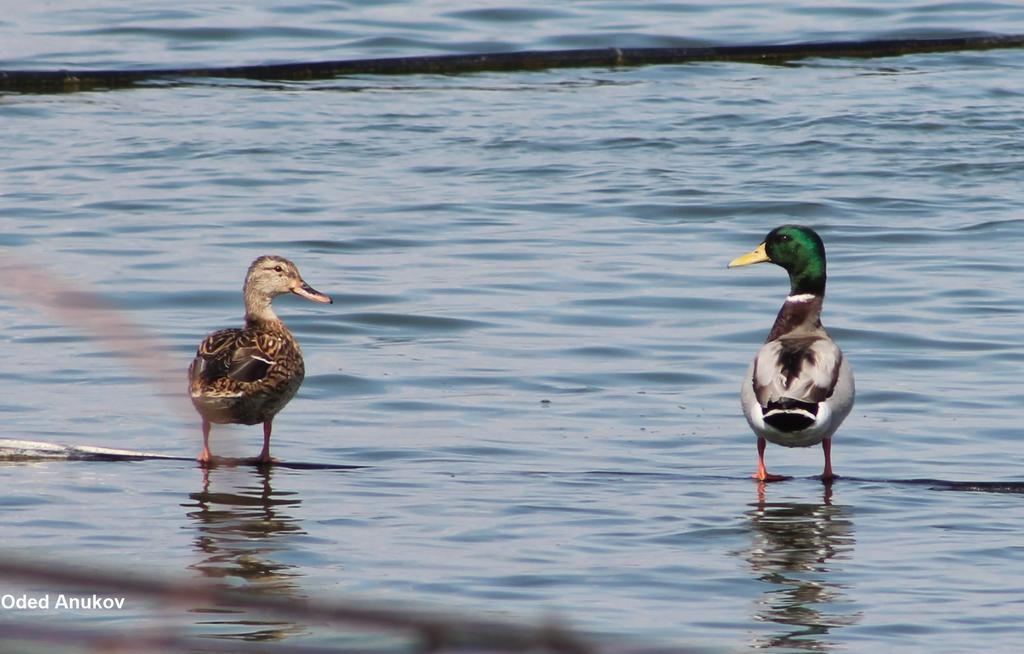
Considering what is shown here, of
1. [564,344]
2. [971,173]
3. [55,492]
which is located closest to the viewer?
[55,492]

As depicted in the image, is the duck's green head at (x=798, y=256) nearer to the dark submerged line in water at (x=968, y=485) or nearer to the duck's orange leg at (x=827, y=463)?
the duck's orange leg at (x=827, y=463)

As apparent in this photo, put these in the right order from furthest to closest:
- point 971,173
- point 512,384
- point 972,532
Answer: point 971,173, point 512,384, point 972,532

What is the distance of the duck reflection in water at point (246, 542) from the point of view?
4566 mm

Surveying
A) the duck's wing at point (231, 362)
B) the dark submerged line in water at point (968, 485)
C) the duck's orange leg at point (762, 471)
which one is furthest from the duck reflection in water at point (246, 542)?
the dark submerged line in water at point (968, 485)

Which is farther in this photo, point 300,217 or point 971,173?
point 971,173

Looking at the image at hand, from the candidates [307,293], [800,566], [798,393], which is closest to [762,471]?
[798,393]

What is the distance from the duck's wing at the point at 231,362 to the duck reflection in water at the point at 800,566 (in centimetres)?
196

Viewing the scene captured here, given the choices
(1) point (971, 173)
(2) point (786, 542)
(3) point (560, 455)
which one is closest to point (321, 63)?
(1) point (971, 173)

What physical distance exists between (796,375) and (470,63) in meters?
11.4

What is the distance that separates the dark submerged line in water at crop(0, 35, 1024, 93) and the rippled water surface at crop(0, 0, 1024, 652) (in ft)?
0.97

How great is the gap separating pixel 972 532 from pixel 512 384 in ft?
10.0

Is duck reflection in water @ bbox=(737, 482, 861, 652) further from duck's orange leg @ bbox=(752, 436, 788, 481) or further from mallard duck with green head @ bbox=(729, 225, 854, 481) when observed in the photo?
mallard duck with green head @ bbox=(729, 225, 854, 481)

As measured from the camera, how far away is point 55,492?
20.3 ft

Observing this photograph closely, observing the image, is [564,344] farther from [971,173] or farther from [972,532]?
[971,173]
